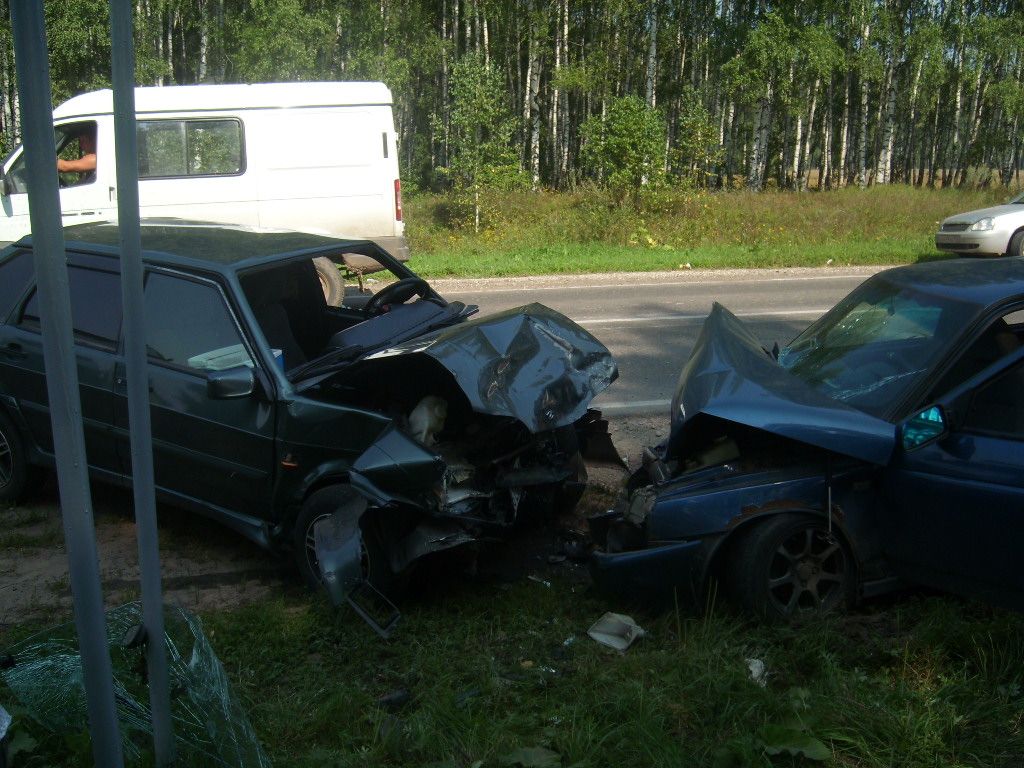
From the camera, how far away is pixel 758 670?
3.68m

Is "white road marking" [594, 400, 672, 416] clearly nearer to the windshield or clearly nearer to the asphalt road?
the asphalt road

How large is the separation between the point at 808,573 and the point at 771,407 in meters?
0.68

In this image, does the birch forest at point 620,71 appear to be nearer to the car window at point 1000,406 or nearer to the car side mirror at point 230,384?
the car side mirror at point 230,384

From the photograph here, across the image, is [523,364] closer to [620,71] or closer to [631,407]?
[631,407]

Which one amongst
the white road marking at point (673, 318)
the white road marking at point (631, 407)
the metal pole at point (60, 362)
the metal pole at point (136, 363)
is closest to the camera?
the metal pole at point (60, 362)

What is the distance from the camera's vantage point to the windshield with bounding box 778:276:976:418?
4293 mm

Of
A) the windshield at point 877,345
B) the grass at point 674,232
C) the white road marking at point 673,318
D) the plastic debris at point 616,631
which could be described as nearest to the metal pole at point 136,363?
the plastic debris at point 616,631

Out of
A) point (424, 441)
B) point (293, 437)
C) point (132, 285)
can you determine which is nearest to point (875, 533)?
point (424, 441)

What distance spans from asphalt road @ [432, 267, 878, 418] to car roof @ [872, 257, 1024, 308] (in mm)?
2859

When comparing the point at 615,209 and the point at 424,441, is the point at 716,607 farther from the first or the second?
the point at 615,209

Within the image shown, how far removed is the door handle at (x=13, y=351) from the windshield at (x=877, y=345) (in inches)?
164

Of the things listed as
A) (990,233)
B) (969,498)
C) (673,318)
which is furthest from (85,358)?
(990,233)

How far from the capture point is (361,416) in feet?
14.7

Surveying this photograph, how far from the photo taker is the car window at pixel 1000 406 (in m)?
3.89
